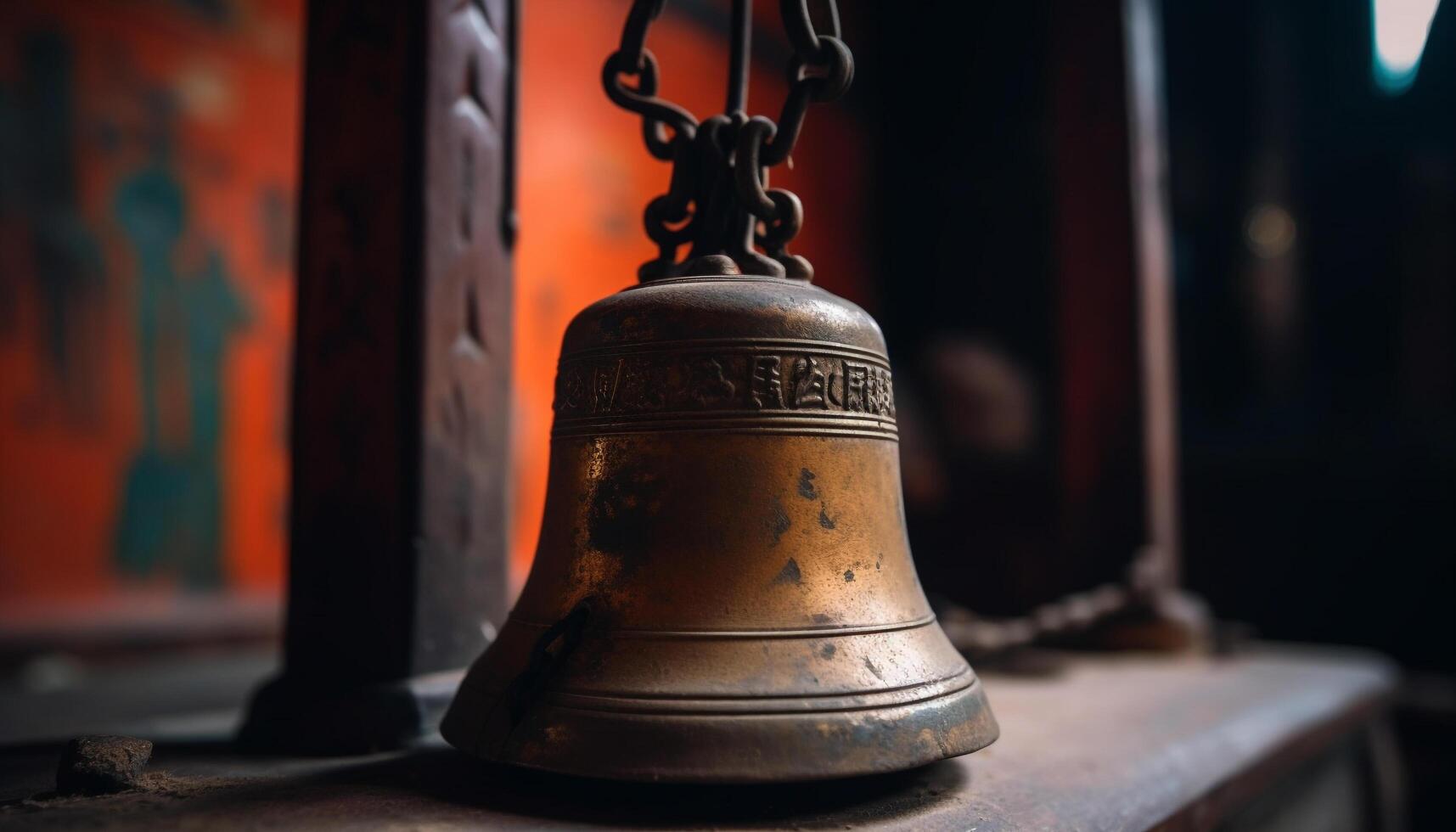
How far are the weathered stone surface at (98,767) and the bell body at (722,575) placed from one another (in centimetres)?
31

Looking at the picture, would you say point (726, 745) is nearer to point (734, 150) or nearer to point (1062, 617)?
point (734, 150)

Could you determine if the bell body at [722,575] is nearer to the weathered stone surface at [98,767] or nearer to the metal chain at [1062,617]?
the weathered stone surface at [98,767]

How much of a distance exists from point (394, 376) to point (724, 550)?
1.83 ft

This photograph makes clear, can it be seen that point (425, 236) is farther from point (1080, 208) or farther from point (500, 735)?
point (1080, 208)

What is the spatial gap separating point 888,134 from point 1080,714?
4.72m

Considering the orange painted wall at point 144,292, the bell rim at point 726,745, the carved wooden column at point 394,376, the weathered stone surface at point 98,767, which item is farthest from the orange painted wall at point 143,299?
the bell rim at point 726,745

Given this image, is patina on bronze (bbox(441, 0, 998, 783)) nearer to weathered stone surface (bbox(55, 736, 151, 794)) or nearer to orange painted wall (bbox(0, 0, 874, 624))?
weathered stone surface (bbox(55, 736, 151, 794))

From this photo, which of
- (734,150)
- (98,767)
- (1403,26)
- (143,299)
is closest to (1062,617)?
(1403,26)

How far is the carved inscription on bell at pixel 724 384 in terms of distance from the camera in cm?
104

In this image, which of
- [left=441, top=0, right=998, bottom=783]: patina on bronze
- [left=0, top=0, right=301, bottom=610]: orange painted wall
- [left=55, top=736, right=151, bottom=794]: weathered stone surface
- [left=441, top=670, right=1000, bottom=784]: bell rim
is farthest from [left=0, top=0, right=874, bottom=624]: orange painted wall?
[left=441, top=670, right=1000, bottom=784]: bell rim

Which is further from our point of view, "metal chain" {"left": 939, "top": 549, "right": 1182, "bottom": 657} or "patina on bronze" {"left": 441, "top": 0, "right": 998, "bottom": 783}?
"metal chain" {"left": 939, "top": 549, "right": 1182, "bottom": 657}

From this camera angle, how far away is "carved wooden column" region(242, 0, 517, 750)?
1.30 m

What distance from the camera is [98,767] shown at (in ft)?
3.29

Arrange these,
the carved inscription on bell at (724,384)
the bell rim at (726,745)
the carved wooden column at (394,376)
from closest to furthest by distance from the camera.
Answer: the bell rim at (726,745) < the carved inscription on bell at (724,384) < the carved wooden column at (394,376)
